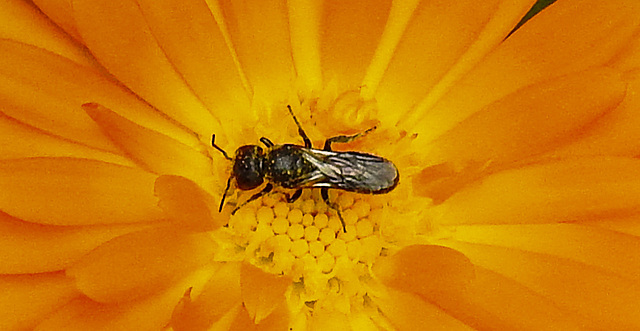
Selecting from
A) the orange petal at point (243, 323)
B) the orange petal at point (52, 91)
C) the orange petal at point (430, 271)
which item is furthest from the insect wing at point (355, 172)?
the orange petal at point (52, 91)

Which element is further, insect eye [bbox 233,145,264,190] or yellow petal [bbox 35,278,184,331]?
insect eye [bbox 233,145,264,190]

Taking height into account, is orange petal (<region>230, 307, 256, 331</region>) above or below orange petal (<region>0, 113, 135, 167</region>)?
below

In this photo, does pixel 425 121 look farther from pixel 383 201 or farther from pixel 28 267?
pixel 28 267

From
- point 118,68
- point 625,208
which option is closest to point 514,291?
point 625,208

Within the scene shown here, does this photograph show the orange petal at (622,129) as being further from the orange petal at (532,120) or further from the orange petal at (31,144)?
the orange petal at (31,144)

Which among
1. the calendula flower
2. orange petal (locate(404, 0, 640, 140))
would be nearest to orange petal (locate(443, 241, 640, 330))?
the calendula flower

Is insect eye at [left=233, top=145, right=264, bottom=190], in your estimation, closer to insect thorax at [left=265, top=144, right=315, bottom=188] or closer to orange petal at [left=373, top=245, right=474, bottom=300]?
insect thorax at [left=265, top=144, right=315, bottom=188]

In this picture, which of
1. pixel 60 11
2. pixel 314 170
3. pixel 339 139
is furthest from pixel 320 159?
pixel 60 11
